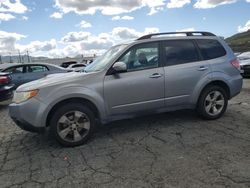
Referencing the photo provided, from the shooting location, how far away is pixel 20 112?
488 cm

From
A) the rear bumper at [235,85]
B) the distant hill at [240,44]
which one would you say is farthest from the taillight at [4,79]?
the distant hill at [240,44]

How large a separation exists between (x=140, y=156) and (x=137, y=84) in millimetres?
1438

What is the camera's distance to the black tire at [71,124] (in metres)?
4.89

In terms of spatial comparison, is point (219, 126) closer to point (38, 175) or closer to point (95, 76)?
point (95, 76)

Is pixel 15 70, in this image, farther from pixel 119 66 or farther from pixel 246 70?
pixel 246 70

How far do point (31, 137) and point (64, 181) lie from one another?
229 cm

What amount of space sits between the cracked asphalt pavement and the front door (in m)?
0.57

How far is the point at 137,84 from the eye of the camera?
17.5 ft

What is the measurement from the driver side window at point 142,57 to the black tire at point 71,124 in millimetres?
1163

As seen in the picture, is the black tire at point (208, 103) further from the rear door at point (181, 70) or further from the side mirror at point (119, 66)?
the side mirror at point (119, 66)

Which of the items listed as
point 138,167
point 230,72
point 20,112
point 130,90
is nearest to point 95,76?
point 130,90

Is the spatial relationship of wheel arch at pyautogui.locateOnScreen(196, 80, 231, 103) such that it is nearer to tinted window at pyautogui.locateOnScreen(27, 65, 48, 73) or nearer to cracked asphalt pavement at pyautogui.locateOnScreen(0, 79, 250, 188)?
cracked asphalt pavement at pyautogui.locateOnScreen(0, 79, 250, 188)

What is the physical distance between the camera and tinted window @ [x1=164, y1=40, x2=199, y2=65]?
A: 579cm

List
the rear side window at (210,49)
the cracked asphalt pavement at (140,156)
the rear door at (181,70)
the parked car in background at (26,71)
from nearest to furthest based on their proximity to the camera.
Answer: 1. the cracked asphalt pavement at (140,156)
2. the rear door at (181,70)
3. the rear side window at (210,49)
4. the parked car in background at (26,71)
